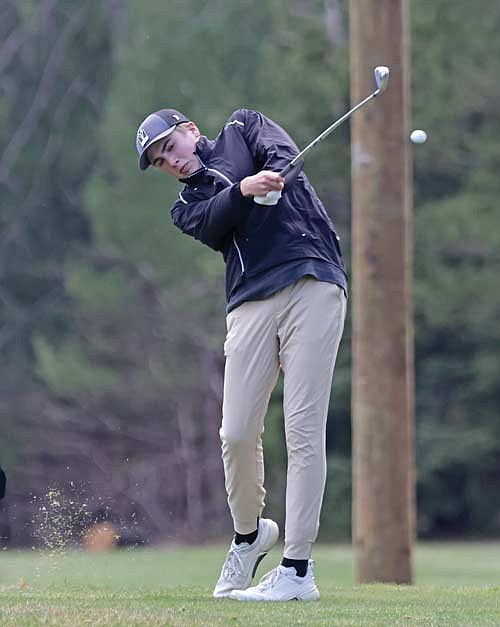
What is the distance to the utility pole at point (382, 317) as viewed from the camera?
8.48 meters

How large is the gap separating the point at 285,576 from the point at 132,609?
72 centimetres

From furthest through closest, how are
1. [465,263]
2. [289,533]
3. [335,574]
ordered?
[465,263], [335,574], [289,533]

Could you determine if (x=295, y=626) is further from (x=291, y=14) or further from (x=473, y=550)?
(x=291, y=14)

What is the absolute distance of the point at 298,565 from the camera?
6000 mm

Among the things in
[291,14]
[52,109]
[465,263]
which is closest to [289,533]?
[465,263]

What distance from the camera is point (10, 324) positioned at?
3278 centimetres

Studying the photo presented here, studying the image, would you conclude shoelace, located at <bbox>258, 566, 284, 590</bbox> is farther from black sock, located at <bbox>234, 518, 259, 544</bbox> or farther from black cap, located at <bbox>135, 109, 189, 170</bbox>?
black cap, located at <bbox>135, 109, 189, 170</bbox>

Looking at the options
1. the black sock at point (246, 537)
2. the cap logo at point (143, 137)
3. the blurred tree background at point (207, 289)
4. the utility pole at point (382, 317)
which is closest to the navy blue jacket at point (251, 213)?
the cap logo at point (143, 137)

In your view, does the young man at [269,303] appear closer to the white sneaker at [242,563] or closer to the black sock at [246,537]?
the white sneaker at [242,563]

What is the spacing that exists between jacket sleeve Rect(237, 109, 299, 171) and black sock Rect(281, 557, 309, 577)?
1.53m

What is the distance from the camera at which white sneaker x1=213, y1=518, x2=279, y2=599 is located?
6172mm

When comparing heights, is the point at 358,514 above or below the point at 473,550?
above

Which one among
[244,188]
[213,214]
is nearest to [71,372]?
[213,214]

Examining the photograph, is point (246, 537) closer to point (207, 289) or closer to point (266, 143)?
point (266, 143)
